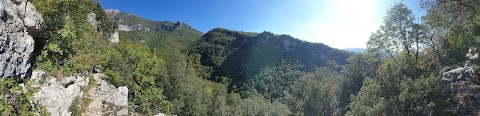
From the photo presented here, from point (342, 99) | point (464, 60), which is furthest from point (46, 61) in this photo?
point (342, 99)

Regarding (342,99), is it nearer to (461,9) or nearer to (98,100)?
(461,9)

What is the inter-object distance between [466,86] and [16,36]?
92.9ft

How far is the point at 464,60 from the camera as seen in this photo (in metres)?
27.8

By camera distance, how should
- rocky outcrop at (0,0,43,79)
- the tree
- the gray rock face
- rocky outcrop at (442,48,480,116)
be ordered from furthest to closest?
the tree, rocky outcrop at (442,48,480,116), the gray rock face, rocky outcrop at (0,0,43,79)

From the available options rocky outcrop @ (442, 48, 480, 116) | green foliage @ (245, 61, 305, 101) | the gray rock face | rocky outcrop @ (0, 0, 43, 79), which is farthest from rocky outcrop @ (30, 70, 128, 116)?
green foliage @ (245, 61, 305, 101)

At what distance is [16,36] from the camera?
1214cm

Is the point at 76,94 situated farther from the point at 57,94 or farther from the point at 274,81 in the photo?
the point at 274,81

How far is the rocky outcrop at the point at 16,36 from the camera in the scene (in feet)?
36.2

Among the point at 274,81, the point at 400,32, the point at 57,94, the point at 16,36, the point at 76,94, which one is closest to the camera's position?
the point at 16,36

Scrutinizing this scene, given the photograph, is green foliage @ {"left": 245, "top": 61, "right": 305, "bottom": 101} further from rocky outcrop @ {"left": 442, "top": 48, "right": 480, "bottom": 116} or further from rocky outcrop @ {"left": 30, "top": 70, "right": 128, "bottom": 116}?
rocky outcrop @ {"left": 30, "top": 70, "right": 128, "bottom": 116}

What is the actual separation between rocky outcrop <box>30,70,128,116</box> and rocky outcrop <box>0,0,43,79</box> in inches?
31.4

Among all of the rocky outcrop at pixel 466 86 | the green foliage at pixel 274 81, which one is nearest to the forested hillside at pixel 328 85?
the rocky outcrop at pixel 466 86

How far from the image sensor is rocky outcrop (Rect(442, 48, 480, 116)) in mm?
22844

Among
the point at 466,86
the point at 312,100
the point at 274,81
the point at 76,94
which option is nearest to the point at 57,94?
the point at 76,94
